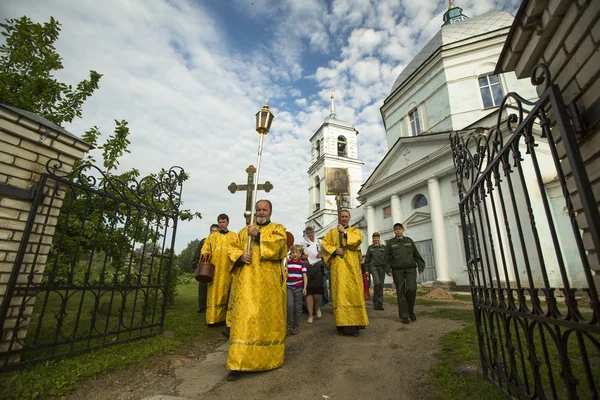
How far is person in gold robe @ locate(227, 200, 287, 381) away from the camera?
11.1 feet

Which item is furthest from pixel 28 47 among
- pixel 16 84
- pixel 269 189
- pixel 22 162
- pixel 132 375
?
pixel 132 375

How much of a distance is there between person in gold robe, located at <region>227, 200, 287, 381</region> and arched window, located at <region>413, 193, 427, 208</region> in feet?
47.0

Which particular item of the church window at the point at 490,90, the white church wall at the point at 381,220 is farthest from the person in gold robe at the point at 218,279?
the church window at the point at 490,90

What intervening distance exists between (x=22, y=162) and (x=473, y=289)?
17.6 ft

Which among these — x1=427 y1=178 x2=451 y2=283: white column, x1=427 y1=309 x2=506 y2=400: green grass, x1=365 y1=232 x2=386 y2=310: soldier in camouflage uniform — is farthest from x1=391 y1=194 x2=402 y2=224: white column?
x1=427 y1=309 x2=506 y2=400: green grass

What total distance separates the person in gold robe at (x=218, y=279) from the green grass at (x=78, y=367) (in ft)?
2.11

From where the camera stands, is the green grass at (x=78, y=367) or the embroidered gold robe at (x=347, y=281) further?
the embroidered gold robe at (x=347, y=281)

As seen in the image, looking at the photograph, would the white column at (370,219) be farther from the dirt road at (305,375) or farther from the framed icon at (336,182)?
the dirt road at (305,375)

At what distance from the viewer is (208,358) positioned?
4137 millimetres

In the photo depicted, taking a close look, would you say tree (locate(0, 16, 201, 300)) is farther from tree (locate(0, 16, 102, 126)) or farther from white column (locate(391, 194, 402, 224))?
white column (locate(391, 194, 402, 224))

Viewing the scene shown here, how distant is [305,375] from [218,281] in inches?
123

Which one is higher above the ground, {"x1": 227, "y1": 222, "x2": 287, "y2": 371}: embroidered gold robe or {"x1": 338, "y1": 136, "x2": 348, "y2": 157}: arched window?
{"x1": 338, "y1": 136, "x2": 348, "y2": 157}: arched window

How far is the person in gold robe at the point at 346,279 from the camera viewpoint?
508 centimetres

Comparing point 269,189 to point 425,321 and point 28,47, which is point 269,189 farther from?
point 28,47
